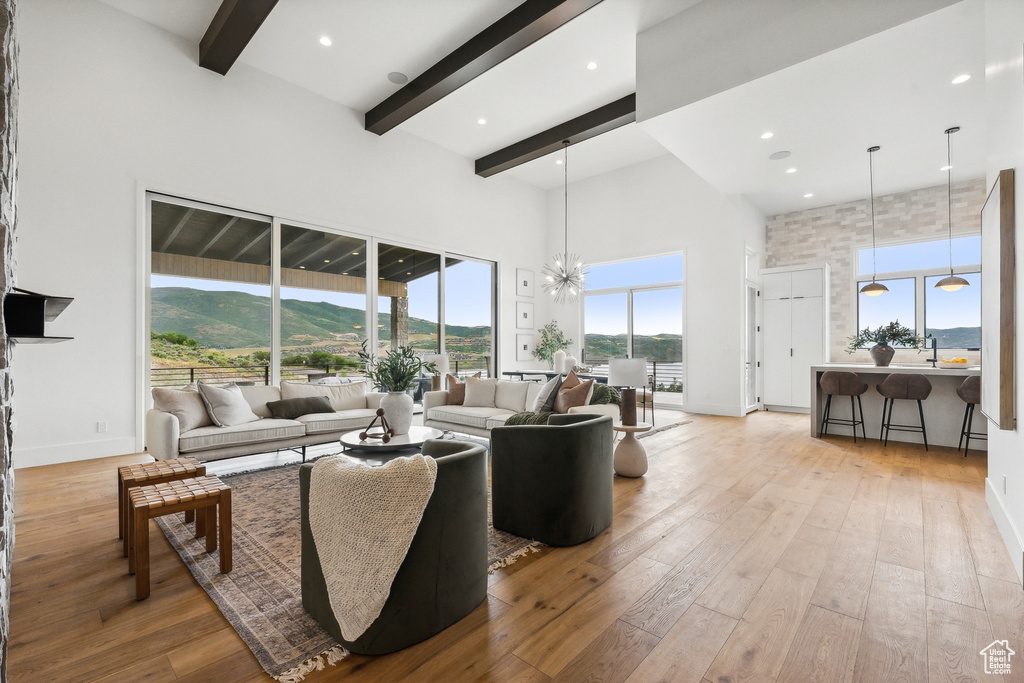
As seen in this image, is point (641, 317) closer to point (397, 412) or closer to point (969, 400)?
point (969, 400)

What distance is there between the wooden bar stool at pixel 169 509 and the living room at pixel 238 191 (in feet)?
0.47

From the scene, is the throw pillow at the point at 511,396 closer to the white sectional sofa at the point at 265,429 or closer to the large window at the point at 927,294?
the white sectional sofa at the point at 265,429

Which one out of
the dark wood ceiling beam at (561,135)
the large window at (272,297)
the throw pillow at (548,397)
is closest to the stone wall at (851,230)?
the dark wood ceiling beam at (561,135)

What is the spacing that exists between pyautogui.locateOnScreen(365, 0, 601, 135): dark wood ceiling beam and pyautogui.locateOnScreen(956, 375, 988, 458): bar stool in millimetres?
5008

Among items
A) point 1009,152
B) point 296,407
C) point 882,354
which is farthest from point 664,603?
point 882,354

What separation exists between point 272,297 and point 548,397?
3.67 meters

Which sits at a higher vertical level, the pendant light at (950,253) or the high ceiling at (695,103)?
the high ceiling at (695,103)

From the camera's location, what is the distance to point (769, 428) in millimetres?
6141

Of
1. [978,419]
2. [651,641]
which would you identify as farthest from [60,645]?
[978,419]

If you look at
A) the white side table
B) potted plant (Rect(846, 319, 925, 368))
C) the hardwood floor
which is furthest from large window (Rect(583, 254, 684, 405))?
the hardwood floor

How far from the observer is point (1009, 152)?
252 centimetres

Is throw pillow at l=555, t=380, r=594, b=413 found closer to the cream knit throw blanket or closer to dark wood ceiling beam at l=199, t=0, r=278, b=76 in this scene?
the cream knit throw blanket

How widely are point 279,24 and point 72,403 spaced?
4.19 metres

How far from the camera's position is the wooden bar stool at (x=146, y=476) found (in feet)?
8.01
